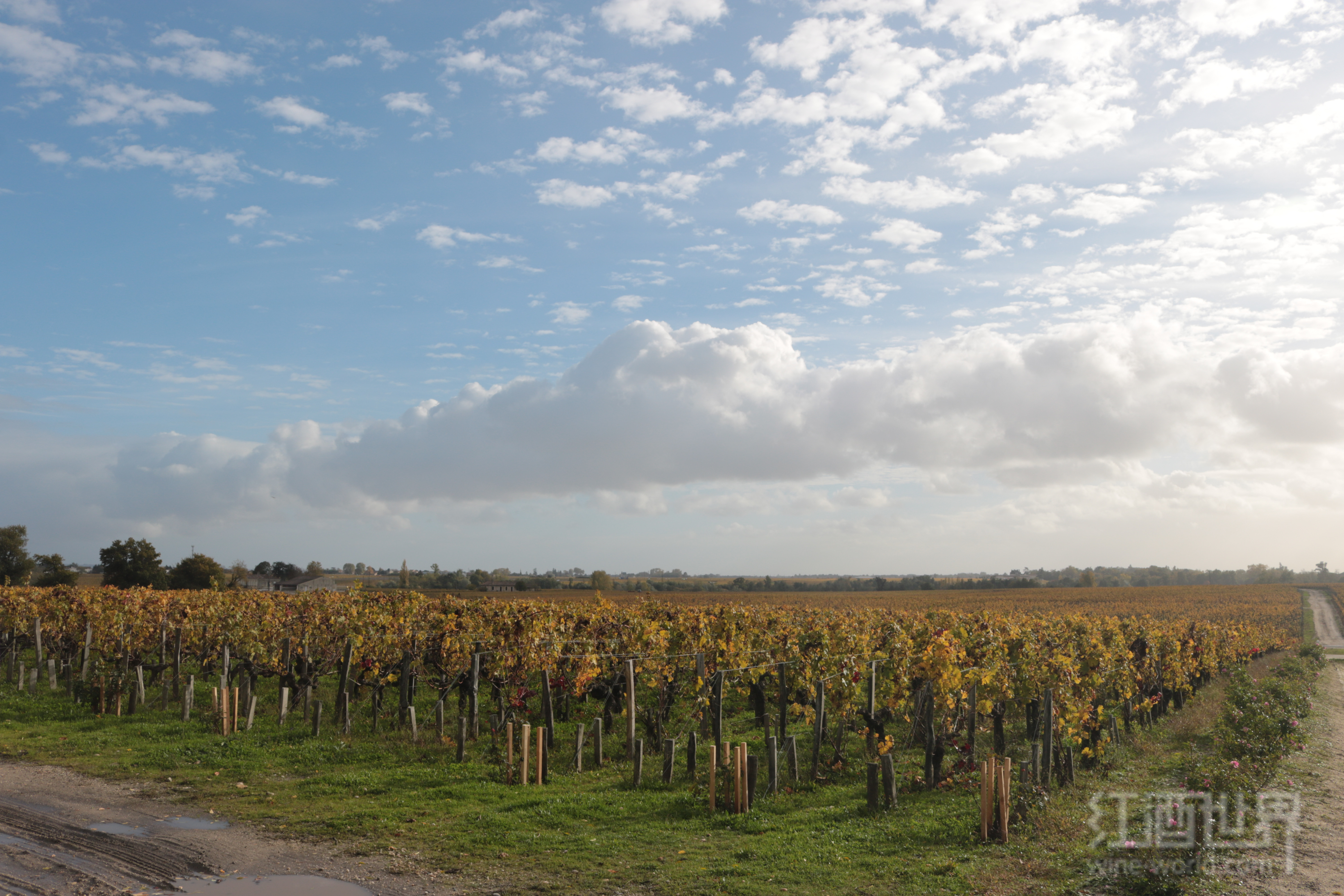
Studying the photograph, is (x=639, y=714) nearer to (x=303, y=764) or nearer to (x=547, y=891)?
(x=303, y=764)

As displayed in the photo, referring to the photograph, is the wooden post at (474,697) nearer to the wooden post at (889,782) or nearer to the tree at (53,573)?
the wooden post at (889,782)

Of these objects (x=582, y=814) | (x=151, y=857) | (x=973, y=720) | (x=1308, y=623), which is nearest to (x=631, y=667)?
(x=582, y=814)

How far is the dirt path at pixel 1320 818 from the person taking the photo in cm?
998

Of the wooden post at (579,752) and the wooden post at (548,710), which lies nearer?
the wooden post at (579,752)

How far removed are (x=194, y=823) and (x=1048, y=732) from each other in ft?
47.1

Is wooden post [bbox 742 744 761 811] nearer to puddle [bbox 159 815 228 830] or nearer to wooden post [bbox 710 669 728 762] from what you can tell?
wooden post [bbox 710 669 728 762]

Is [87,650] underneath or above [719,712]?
underneath

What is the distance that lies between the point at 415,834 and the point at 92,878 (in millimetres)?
3797

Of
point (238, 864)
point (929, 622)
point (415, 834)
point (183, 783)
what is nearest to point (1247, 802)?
point (929, 622)

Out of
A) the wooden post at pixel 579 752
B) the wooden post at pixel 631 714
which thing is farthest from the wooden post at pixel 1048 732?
the wooden post at pixel 579 752

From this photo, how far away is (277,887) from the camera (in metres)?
9.47

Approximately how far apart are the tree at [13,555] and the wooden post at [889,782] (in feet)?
261

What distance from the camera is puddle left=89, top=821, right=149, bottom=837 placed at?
11.2 m

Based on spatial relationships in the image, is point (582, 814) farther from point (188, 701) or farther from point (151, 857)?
point (188, 701)
